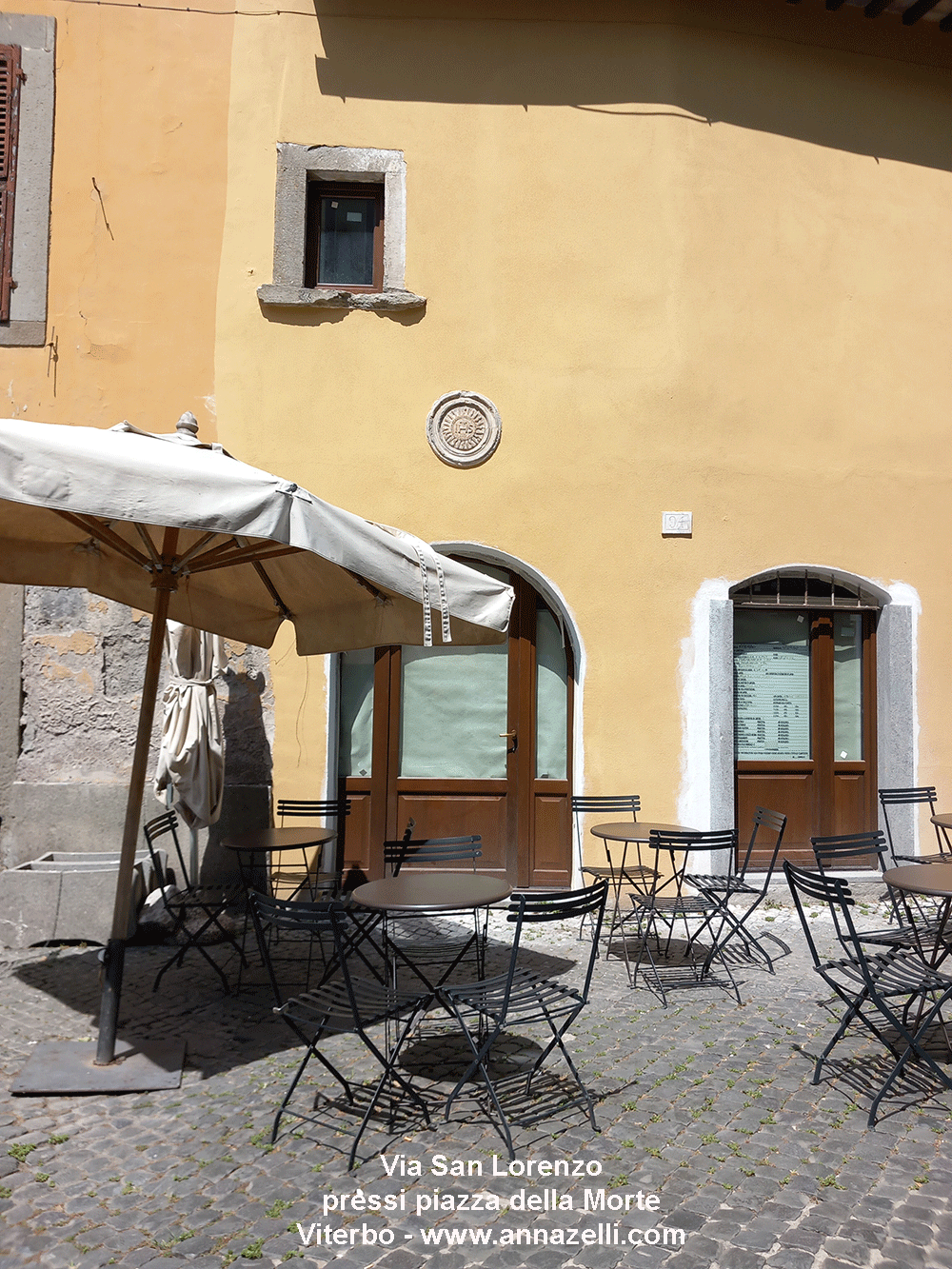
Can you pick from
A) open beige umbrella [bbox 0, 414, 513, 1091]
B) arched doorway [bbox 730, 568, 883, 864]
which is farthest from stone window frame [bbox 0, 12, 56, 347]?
arched doorway [bbox 730, 568, 883, 864]

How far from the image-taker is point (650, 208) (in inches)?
289

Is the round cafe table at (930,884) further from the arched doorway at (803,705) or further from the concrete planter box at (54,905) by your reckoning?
the concrete planter box at (54,905)

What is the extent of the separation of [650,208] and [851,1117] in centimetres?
633

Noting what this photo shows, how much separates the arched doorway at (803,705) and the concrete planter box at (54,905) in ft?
15.0

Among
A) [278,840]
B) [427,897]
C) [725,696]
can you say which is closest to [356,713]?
[278,840]

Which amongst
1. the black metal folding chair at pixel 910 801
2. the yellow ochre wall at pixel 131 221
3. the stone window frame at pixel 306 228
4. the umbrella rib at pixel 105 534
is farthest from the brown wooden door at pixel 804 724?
the umbrella rib at pixel 105 534

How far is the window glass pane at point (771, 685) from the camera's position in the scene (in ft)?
24.6

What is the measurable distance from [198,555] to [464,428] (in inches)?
136

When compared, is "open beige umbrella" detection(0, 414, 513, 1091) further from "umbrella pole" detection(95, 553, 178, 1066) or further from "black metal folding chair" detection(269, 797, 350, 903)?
"black metal folding chair" detection(269, 797, 350, 903)

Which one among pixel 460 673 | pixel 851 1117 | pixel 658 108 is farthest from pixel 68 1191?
pixel 658 108

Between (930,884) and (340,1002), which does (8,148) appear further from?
(930,884)

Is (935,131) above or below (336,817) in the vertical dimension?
above

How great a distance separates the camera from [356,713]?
23.8 ft

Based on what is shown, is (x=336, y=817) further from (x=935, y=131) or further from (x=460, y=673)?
(x=935, y=131)
